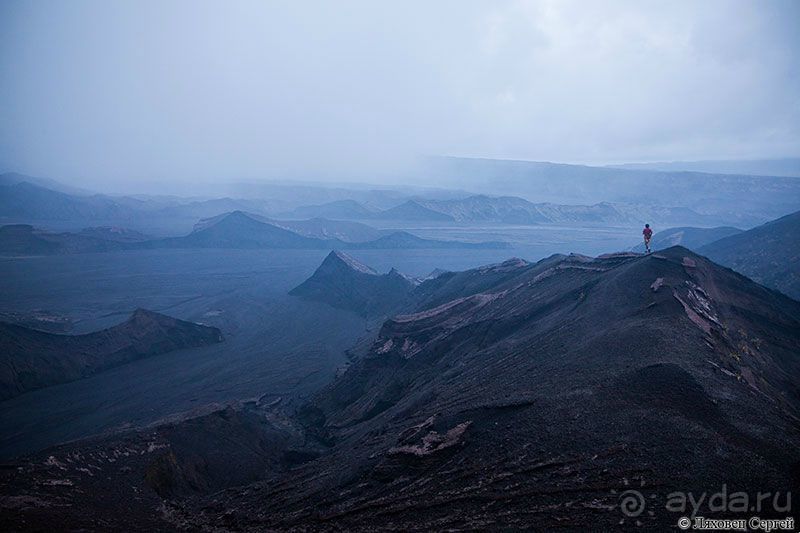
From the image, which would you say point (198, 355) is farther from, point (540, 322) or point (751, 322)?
point (751, 322)

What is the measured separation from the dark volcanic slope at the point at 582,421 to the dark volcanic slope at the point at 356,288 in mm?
26985

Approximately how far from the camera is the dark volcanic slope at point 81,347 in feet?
91.0

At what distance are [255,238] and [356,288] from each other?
55.6m

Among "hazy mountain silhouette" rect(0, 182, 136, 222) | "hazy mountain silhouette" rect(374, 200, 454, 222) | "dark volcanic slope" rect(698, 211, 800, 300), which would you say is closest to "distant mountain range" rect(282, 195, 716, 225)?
"hazy mountain silhouette" rect(374, 200, 454, 222)

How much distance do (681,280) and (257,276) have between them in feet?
207

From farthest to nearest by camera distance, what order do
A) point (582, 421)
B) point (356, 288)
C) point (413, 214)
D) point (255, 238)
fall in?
point (413, 214)
point (255, 238)
point (356, 288)
point (582, 421)

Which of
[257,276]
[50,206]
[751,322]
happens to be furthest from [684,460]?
[50,206]

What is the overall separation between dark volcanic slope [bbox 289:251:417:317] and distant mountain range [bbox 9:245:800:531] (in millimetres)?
25063

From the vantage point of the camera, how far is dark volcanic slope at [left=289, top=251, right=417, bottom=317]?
48.7 meters

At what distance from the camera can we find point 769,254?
45.2 metres

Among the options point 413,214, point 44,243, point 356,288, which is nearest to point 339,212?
point 413,214

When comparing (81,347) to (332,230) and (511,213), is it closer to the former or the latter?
(332,230)

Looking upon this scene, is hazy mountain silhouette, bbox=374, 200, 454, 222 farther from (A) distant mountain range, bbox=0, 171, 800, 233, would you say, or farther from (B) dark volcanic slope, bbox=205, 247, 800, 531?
(B) dark volcanic slope, bbox=205, 247, 800, 531

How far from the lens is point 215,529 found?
37.6ft
